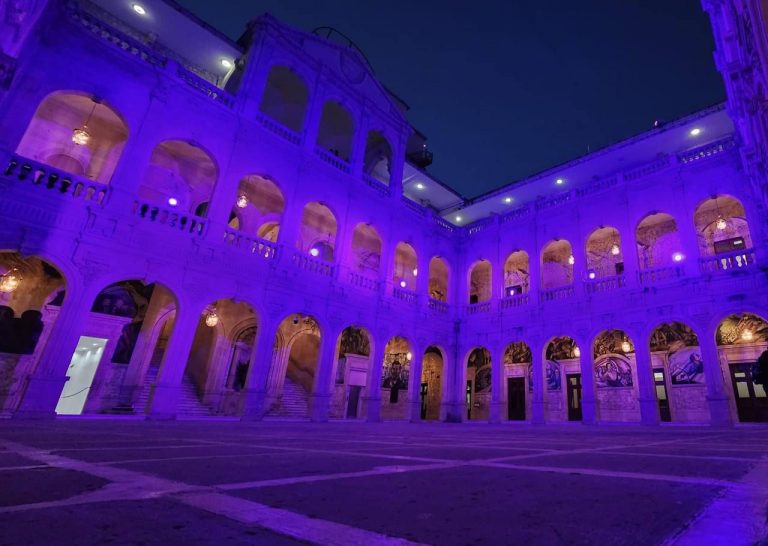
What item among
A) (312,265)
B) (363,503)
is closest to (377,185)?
(312,265)

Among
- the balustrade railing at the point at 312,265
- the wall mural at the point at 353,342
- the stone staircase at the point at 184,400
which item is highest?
the balustrade railing at the point at 312,265

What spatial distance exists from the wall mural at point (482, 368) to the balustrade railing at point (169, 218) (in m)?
16.6

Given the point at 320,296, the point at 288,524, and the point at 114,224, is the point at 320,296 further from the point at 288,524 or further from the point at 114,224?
the point at 288,524

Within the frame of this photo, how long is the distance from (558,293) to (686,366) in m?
6.01

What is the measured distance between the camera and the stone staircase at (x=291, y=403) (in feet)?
53.3

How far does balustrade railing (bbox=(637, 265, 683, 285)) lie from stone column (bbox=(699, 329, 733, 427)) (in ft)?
7.75

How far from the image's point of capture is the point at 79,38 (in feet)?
35.1

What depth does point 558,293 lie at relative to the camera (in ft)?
57.2

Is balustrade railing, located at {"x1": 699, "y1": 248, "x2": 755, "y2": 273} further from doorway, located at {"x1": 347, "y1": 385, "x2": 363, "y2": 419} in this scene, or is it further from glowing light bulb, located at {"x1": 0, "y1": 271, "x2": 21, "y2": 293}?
glowing light bulb, located at {"x1": 0, "y1": 271, "x2": 21, "y2": 293}

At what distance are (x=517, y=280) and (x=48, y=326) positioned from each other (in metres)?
21.7

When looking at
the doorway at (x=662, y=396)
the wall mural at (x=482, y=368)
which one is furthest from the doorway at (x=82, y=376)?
the doorway at (x=662, y=396)

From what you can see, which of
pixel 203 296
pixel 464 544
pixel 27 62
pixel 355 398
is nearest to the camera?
pixel 464 544

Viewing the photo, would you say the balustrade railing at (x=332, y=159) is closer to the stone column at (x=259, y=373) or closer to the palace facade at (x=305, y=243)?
the palace facade at (x=305, y=243)

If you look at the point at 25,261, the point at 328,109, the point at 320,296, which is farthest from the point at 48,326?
the point at 328,109
